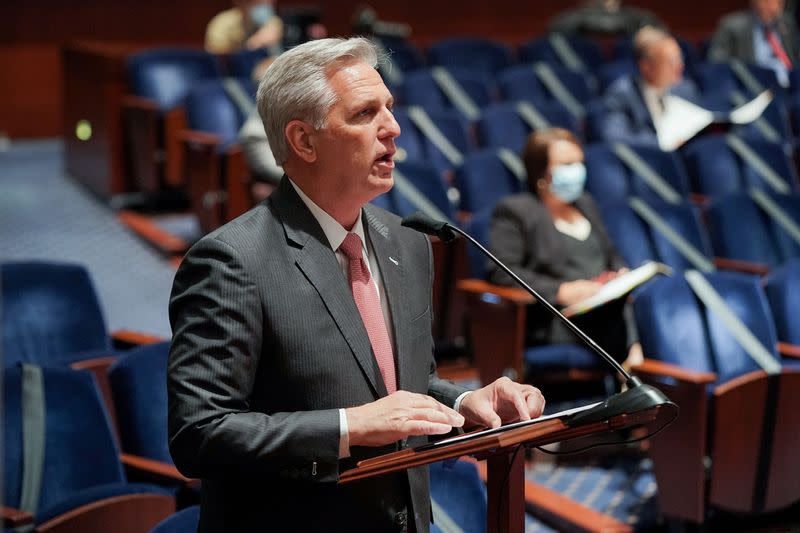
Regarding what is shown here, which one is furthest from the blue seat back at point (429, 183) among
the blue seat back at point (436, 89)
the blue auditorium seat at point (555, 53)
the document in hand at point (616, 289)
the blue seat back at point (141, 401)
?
the blue auditorium seat at point (555, 53)

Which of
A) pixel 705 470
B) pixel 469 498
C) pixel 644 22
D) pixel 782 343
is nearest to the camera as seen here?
pixel 469 498

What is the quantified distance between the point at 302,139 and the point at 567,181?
93 cm

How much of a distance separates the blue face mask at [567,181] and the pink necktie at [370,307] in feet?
2.96

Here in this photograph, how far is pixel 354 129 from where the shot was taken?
0.55m

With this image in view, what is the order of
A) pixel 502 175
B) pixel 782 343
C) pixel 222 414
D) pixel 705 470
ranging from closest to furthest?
pixel 222 414 → pixel 705 470 → pixel 782 343 → pixel 502 175

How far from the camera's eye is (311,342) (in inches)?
21.0

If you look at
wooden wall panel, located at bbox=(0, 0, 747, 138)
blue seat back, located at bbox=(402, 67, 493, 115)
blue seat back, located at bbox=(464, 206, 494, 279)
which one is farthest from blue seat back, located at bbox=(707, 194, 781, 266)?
wooden wall panel, located at bbox=(0, 0, 747, 138)

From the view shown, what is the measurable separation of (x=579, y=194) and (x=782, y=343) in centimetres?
33

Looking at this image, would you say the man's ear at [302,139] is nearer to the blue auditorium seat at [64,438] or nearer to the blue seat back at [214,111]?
the blue auditorium seat at [64,438]

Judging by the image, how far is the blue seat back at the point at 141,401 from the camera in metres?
1.00

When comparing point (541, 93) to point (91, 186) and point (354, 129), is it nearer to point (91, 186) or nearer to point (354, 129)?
point (91, 186)

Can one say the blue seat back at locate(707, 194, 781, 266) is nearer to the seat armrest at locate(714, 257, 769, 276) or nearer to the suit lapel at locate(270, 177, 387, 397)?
the seat armrest at locate(714, 257, 769, 276)

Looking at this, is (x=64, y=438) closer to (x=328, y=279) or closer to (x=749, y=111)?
(x=328, y=279)

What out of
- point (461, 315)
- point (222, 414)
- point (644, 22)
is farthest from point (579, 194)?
point (644, 22)
